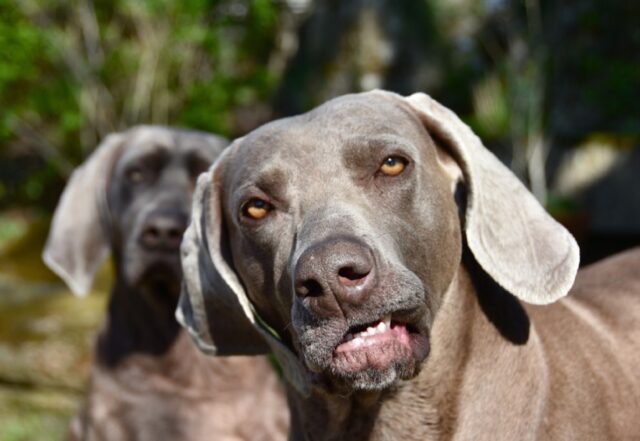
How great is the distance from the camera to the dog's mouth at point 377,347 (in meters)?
2.92

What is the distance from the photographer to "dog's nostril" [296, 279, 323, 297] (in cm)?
284

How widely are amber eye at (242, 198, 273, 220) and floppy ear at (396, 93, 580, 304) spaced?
0.56 m

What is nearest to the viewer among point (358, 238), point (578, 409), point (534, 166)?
point (358, 238)

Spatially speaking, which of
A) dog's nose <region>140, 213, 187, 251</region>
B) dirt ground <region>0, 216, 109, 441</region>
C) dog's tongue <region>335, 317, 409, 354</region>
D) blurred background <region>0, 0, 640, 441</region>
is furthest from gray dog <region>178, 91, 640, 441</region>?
blurred background <region>0, 0, 640, 441</region>

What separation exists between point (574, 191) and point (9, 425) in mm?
5363

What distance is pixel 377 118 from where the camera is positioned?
10.7 ft

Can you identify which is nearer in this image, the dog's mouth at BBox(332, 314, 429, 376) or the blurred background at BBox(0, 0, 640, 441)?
the dog's mouth at BBox(332, 314, 429, 376)

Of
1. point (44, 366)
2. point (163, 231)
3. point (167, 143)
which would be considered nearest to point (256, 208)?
point (163, 231)

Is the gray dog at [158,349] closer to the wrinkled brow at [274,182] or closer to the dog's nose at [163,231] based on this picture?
the dog's nose at [163,231]

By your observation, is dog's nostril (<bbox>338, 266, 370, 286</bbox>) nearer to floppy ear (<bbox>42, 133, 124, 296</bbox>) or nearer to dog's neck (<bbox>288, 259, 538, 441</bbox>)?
dog's neck (<bbox>288, 259, 538, 441</bbox>)

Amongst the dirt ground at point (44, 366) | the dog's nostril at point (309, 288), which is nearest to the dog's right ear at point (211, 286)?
the dog's nostril at point (309, 288)

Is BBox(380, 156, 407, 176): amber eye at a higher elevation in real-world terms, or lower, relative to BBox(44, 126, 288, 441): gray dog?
higher

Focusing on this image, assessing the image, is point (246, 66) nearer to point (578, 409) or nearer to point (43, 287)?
point (43, 287)

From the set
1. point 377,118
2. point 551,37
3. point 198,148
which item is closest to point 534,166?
point 551,37
